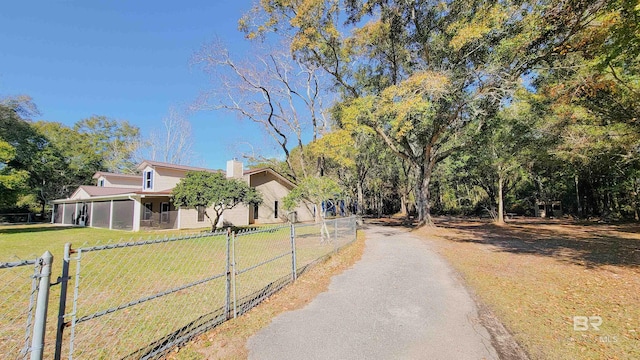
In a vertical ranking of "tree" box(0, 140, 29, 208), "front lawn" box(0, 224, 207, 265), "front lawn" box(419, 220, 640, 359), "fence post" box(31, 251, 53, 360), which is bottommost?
"front lawn" box(419, 220, 640, 359)

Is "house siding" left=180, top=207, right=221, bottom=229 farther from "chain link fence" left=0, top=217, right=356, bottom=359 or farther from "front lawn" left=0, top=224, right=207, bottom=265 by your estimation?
"chain link fence" left=0, top=217, right=356, bottom=359

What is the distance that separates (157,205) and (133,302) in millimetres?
21350

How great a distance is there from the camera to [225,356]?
332cm

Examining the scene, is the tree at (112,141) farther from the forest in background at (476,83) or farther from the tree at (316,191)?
the tree at (316,191)

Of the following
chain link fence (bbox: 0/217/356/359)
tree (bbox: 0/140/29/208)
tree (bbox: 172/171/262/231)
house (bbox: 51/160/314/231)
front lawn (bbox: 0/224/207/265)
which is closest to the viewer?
chain link fence (bbox: 0/217/356/359)

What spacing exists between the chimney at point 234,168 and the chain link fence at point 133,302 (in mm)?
13072

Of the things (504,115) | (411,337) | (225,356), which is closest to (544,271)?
(411,337)

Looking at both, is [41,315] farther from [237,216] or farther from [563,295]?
[237,216]

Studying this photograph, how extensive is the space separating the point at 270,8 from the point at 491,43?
1023 cm

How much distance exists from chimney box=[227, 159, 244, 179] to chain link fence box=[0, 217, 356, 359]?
13072 millimetres

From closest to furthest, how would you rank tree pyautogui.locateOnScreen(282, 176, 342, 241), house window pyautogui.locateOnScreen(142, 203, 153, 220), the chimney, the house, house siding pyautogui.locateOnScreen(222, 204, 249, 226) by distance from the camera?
tree pyautogui.locateOnScreen(282, 176, 342, 241) → house window pyautogui.locateOnScreen(142, 203, 153, 220) → the house → the chimney → house siding pyautogui.locateOnScreen(222, 204, 249, 226)

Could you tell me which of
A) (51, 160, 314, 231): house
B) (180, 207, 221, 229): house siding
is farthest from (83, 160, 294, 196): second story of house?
(180, 207, 221, 229): house siding

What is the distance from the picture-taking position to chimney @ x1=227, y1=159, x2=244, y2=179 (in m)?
22.3

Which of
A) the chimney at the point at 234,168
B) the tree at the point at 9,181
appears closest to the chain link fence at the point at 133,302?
the tree at the point at 9,181
